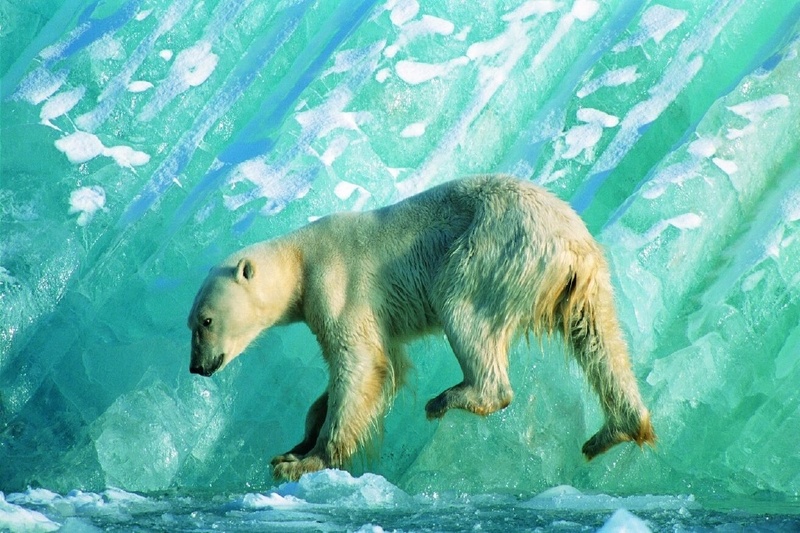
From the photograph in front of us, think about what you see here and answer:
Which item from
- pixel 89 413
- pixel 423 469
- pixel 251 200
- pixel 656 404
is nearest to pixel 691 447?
pixel 656 404

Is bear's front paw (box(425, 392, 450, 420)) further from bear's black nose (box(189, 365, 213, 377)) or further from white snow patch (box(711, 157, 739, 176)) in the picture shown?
white snow patch (box(711, 157, 739, 176))

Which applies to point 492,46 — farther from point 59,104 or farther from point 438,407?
point 438,407

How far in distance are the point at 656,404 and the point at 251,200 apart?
9.58ft

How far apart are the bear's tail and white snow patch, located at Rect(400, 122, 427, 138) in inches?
98.1

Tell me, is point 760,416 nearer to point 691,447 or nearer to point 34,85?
point 691,447

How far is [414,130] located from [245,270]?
2302mm

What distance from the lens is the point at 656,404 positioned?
6.29 m

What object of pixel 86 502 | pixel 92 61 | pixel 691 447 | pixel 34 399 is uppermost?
pixel 92 61

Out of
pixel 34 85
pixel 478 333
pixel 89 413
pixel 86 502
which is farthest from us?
pixel 34 85

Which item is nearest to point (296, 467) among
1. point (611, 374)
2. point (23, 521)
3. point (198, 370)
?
point (198, 370)

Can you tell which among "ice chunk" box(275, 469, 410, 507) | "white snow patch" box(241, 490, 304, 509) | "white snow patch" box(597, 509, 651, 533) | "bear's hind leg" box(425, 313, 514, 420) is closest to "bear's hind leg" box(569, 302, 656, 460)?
"bear's hind leg" box(425, 313, 514, 420)

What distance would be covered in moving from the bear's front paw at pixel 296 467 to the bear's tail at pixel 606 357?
4.70 feet

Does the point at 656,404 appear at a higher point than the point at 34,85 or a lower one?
lower

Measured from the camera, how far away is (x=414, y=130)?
7.66 meters
